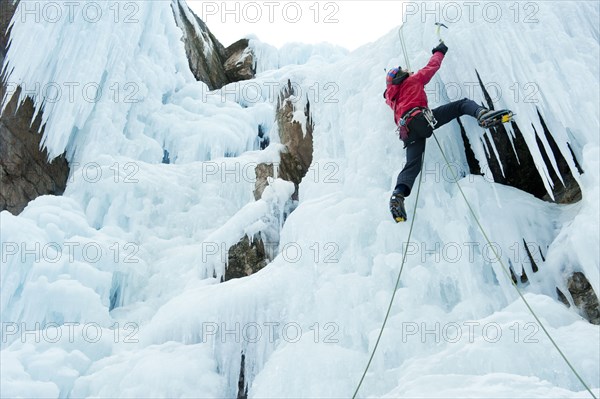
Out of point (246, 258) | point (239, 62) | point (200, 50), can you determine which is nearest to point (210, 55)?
point (200, 50)

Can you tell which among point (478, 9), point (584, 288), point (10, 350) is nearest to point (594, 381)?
point (584, 288)

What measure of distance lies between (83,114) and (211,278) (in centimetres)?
437

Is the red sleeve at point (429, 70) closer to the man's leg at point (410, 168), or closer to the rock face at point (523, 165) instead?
the rock face at point (523, 165)

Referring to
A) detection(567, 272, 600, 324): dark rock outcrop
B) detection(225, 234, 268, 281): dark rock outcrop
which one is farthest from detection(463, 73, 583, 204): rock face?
detection(225, 234, 268, 281): dark rock outcrop

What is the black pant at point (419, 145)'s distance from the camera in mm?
4320

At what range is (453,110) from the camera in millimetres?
4531

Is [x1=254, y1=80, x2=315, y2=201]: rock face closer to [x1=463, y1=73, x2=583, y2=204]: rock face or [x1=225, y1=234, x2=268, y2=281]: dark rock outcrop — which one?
[x1=225, y1=234, x2=268, y2=281]: dark rock outcrop

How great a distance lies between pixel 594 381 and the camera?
9.98 ft

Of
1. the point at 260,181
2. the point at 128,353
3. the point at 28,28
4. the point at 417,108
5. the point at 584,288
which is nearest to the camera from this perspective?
the point at 584,288

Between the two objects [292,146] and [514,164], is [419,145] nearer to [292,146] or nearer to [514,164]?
[514,164]

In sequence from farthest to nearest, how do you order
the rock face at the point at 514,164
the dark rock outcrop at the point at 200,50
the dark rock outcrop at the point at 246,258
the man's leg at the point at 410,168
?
the dark rock outcrop at the point at 200,50
the dark rock outcrop at the point at 246,258
the rock face at the point at 514,164
the man's leg at the point at 410,168

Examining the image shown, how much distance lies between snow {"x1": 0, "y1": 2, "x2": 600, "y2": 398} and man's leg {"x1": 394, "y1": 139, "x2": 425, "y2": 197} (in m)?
0.19

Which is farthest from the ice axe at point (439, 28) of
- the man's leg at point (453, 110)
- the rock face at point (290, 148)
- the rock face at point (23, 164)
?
the rock face at point (23, 164)

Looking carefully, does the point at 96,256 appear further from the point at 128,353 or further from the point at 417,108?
the point at 417,108
